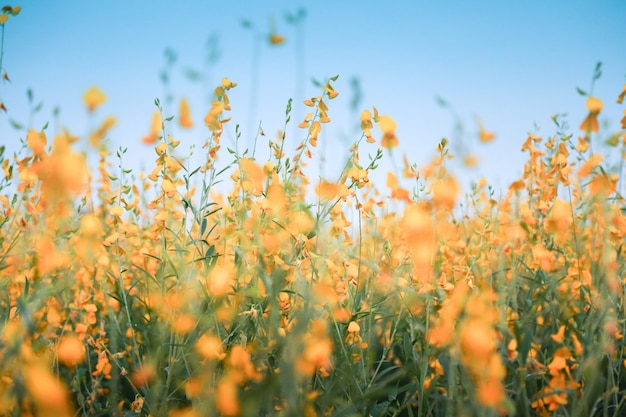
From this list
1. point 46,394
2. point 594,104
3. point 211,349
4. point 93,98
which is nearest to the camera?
point 46,394

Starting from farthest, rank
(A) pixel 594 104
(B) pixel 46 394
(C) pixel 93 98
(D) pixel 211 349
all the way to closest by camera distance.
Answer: (D) pixel 211 349 → (A) pixel 594 104 → (C) pixel 93 98 → (B) pixel 46 394

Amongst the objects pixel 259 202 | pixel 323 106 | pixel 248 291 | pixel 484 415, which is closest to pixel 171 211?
pixel 259 202

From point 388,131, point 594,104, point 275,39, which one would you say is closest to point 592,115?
point 594,104

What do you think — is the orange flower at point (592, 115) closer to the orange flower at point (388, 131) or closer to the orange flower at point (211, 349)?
the orange flower at point (388, 131)

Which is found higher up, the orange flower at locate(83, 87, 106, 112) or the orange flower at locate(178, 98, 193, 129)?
the orange flower at locate(178, 98, 193, 129)

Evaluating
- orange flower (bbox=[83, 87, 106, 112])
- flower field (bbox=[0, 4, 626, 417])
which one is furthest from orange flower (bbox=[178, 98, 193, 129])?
orange flower (bbox=[83, 87, 106, 112])

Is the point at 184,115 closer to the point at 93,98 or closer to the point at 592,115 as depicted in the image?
the point at 93,98

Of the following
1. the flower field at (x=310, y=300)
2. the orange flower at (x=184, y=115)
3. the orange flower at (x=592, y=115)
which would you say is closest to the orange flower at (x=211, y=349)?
the flower field at (x=310, y=300)

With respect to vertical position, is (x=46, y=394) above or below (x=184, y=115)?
below

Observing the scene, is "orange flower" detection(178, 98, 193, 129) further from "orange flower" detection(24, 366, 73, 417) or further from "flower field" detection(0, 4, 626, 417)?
"orange flower" detection(24, 366, 73, 417)

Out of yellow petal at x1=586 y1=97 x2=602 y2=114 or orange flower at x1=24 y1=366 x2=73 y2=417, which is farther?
yellow petal at x1=586 y1=97 x2=602 y2=114

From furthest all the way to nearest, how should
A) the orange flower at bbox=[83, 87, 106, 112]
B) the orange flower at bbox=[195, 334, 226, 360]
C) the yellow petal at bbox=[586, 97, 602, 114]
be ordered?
the orange flower at bbox=[195, 334, 226, 360], the yellow petal at bbox=[586, 97, 602, 114], the orange flower at bbox=[83, 87, 106, 112]

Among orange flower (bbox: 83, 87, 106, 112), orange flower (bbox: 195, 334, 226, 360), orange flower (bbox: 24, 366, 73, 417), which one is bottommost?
orange flower (bbox: 195, 334, 226, 360)

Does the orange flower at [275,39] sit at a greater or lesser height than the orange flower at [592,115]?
greater
